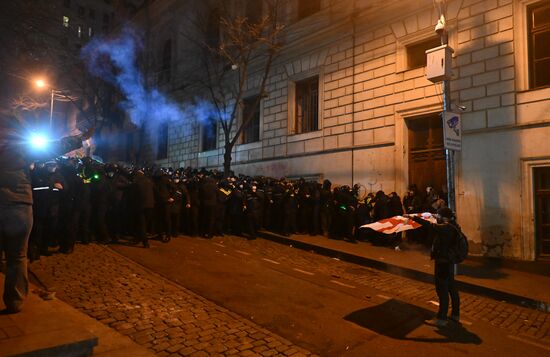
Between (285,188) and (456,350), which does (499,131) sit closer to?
(285,188)

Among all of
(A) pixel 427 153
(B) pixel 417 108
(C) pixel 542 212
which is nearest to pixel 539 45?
(B) pixel 417 108

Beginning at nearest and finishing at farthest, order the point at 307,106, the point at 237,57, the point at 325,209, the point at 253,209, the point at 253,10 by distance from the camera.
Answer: the point at 253,209 → the point at 325,209 → the point at 307,106 → the point at 237,57 → the point at 253,10

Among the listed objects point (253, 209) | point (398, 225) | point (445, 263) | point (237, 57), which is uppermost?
point (237, 57)

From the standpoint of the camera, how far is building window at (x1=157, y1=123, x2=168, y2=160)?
89.6ft

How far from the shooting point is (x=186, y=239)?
11.1m

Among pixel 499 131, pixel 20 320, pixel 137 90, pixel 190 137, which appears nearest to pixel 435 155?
pixel 499 131

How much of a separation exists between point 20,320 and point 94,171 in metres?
5.98

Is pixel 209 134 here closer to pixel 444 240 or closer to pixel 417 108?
pixel 417 108

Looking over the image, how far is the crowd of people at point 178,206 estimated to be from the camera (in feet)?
28.0

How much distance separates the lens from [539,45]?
1120 centimetres

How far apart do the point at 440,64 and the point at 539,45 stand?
368 centimetres

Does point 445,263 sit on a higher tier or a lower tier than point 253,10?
lower

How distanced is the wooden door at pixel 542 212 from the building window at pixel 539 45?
7.88 ft

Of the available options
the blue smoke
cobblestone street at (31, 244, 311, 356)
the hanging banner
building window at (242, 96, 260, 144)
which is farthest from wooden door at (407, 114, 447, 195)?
the blue smoke
